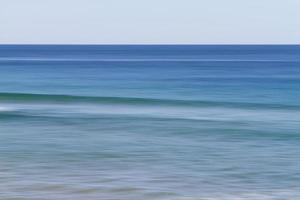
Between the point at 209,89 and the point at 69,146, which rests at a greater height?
the point at 209,89

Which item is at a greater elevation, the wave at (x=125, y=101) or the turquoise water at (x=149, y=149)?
the wave at (x=125, y=101)

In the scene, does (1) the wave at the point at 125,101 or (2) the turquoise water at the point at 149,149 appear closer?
(2) the turquoise water at the point at 149,149

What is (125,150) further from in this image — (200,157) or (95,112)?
(95,112)

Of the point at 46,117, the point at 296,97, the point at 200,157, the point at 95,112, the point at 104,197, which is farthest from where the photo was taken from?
the point at 296,97

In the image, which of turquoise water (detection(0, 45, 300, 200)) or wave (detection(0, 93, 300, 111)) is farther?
wave (detection(0, 93, 300, 111))

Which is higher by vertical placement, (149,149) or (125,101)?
(125,101)

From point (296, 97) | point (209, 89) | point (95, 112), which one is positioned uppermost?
point (209, 89)

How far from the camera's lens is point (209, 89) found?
3725 cm

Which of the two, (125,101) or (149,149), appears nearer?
(149,149)

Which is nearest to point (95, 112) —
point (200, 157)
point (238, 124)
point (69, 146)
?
point (238, 124)

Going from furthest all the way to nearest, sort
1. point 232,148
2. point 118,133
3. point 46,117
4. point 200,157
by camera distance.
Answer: point 46,117 → point 118,133 → point 232,148 → point 200,157

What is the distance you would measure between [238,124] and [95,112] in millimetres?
5424

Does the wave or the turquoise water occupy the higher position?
the wave

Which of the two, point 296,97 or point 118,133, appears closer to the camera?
point 118,133
